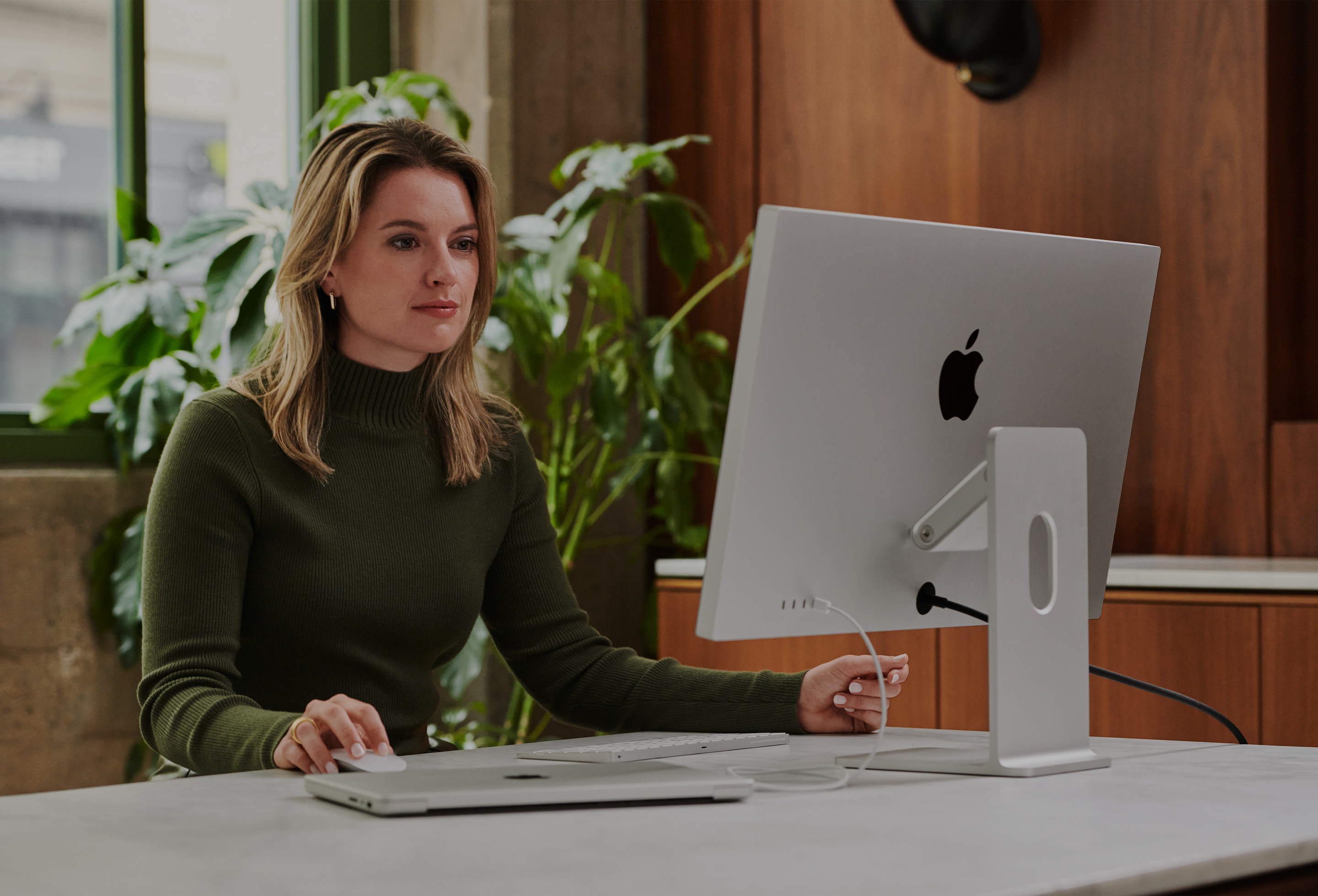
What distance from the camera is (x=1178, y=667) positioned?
2.13m

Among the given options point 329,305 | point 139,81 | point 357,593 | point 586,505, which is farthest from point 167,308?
point 357,593

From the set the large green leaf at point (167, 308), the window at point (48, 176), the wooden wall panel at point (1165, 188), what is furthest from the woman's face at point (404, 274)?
the window at point (48, 176)

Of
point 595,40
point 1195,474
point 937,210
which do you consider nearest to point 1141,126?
point 937,210

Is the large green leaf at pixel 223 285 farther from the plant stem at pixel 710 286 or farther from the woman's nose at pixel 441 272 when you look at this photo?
the woman's nose at pixel 441 272

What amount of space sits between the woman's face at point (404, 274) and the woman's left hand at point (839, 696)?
0.62 meters

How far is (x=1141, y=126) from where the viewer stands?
2666 mm

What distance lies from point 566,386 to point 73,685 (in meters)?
1.19

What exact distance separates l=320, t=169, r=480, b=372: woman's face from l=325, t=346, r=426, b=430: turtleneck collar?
2 cm

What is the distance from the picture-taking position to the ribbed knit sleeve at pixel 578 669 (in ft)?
4.83

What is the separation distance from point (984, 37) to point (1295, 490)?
1045mm

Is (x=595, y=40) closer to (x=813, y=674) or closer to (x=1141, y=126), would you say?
(x=1141, y=126)

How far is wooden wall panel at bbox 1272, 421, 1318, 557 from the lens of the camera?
2.45m

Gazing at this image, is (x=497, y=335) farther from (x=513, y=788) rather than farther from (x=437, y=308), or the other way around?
(x=513, y=788)

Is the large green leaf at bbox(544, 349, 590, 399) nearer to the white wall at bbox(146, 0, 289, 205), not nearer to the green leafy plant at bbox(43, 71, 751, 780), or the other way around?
the green leafy plant at bbox(43, 71, 751, 780)
